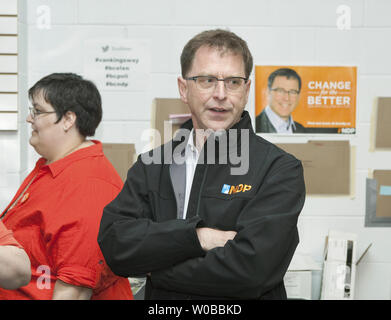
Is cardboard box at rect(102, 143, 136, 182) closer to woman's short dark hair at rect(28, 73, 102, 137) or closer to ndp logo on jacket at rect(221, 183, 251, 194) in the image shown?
woman's short dark hair at rect(28, 73, 102, 137)

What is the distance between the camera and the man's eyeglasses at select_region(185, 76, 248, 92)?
143cm

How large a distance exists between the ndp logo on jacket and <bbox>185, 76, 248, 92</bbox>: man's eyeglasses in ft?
1.01

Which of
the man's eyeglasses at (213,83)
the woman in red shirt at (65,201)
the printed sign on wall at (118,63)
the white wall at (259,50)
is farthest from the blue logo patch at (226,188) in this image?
the printed sign on wall at (118,63)

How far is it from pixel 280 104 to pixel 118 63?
0.83 m

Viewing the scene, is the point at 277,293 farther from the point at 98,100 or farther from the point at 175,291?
the point at 98,100

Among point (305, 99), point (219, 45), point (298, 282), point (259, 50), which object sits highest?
point (259, 50)

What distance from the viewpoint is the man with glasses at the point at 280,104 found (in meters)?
2.23

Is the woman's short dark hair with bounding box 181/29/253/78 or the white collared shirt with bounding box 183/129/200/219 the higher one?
the woman's short dark hair with bounding box 181/29/253/78

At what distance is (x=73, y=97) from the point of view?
1700mm

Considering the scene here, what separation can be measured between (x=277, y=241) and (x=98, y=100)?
0.92 m

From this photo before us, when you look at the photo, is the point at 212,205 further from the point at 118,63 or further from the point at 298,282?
the point at 118,63

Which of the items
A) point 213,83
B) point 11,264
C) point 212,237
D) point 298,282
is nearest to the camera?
point 11,264

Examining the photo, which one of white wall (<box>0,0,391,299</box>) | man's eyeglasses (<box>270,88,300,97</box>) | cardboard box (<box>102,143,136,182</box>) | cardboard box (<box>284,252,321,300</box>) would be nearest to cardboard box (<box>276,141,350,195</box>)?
white wall (<box>0,0,391,299</box>)

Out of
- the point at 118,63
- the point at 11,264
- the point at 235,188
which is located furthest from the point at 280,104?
the point at 11,264
